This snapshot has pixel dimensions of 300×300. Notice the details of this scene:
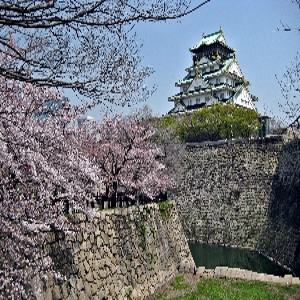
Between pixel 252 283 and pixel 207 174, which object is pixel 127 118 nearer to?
pixel 252 283

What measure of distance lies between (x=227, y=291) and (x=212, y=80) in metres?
40.5

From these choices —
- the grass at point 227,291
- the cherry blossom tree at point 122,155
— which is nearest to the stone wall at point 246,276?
the grass at point 227,291

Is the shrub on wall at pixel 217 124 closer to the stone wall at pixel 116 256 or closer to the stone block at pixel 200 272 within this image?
the stone wall at pixel 116 256

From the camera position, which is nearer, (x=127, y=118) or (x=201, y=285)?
(x=201, y=285)

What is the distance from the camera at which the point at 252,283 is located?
38.4 ft

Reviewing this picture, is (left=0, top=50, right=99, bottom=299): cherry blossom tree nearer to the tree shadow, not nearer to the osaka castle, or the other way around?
the tree shadow

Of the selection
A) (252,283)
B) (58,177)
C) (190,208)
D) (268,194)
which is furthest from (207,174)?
(58,177)

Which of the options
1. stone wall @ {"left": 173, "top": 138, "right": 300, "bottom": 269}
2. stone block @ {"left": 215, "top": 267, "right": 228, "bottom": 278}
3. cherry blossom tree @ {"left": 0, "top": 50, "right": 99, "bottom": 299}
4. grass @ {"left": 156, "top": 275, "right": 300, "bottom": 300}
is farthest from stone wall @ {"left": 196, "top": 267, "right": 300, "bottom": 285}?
stone wall @ {"left": 173, "top": 138, "right": 300, "bottom": 269}

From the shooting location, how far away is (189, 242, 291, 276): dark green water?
A: 18219 millimetres

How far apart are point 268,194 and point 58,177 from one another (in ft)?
62.4

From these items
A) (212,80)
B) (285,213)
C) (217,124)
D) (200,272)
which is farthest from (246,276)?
(212,80)

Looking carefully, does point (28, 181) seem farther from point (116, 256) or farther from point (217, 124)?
point (217, 124)

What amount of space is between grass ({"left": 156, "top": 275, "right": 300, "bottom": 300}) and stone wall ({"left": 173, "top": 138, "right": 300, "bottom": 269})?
8.80m

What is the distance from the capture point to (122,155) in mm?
14742
